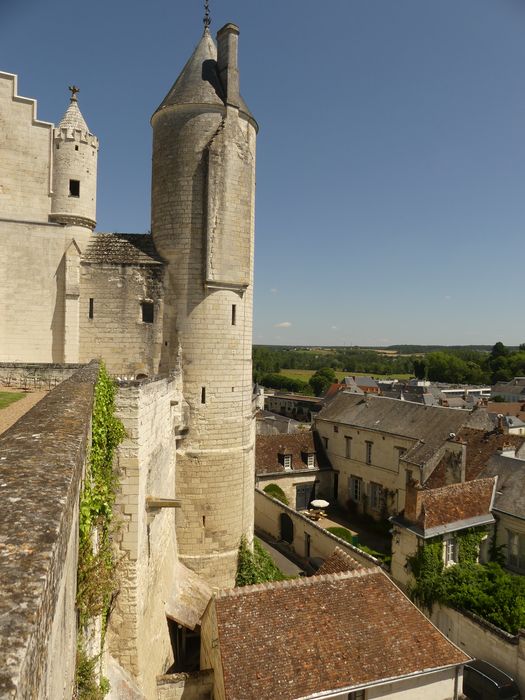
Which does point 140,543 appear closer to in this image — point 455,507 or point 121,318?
point 121,318

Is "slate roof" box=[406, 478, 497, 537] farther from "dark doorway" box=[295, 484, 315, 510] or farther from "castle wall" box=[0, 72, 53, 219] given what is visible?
"castle wall" box=[0, 72, 53, 219]

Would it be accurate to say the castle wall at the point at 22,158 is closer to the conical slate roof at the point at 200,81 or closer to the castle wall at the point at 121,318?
the castle wall at the point at 121,318

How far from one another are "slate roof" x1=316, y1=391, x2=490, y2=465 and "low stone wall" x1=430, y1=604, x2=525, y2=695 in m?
9.31

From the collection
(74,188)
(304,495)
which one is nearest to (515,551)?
(304,495)

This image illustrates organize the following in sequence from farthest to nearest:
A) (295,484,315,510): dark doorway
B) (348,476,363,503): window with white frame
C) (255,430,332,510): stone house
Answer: (295,484,315,510): dark doorway → (348,476,363,503): window with white frame → (255,430,332,510): stone house

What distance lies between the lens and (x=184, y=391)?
55.8 ft

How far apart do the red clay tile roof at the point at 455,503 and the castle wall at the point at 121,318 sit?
1095 centimetres

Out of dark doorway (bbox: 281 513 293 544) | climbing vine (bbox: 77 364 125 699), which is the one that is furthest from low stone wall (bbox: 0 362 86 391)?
dark doorway (bbox: 281 513 293 544)

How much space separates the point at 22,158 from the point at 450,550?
2076 cm

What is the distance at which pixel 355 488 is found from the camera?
1182 inches

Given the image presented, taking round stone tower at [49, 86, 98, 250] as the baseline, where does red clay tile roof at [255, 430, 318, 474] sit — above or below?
below

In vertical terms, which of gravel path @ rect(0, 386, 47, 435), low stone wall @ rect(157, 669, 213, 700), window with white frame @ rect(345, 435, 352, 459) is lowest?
low stone wall @ rect(157, 669, 213, 700)

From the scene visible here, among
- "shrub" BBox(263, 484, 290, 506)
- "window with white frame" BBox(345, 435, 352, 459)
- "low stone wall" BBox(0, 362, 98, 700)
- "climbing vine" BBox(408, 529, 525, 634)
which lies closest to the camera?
"low stone wall" BBox(0, 362, 98, 700)

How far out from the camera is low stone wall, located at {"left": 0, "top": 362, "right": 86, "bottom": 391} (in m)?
13.6
